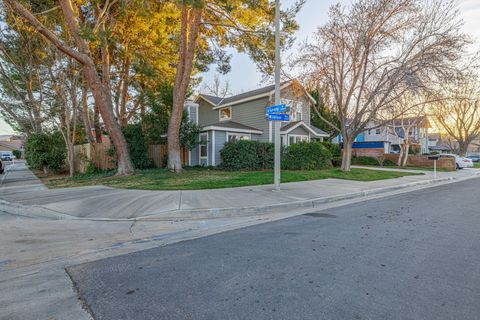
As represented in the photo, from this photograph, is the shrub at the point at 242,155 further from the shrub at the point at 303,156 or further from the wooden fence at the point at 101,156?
the wooden fence at the point at 101,156

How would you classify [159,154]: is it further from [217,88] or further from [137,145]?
[217,88]

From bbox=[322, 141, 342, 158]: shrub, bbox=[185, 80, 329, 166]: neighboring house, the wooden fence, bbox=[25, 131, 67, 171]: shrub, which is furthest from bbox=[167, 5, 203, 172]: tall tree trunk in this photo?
bbox=[322, 141, 342, 158]: shrub

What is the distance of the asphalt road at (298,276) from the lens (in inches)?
100

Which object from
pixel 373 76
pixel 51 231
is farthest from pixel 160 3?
pixel 51 231

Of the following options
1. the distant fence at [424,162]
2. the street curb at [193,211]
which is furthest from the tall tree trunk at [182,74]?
the distant fence at [424,162]

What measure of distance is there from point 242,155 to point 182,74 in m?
6.22

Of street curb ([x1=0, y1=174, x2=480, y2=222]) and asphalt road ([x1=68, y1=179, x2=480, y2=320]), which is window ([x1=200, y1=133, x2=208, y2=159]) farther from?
asphalt road ([x1=68, y1=179, x2=480, y2=320])

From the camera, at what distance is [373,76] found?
15609 millimetres

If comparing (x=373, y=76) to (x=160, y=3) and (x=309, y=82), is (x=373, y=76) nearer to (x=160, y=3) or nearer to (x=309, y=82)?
(x=309, y=82)

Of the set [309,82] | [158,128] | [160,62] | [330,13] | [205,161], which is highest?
[330,13]

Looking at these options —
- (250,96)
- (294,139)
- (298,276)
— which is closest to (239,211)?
(298,276)

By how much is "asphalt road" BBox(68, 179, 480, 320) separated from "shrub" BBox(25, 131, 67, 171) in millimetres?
17507

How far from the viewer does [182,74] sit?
1470 centimetres

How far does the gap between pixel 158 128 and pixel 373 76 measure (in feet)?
45.3
